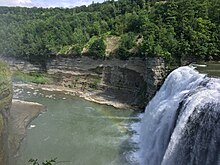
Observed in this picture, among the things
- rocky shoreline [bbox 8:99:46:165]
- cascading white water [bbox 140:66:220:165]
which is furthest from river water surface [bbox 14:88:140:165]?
cascading white water [bbox 140:66:220:165]

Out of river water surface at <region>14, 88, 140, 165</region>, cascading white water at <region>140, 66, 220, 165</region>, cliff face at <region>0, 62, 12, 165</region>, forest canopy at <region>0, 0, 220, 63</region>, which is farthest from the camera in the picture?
forest canopy at <region>0, 0, 220, 63</region>

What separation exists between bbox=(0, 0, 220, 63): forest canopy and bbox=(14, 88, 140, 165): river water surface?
7295 millimetres

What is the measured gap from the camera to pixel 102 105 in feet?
131

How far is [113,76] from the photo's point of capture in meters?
43.8

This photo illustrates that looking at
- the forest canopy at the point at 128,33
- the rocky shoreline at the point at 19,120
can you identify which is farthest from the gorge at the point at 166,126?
the forest canopy at the point at 128,33

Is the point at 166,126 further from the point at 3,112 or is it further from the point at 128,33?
the point at 128,33

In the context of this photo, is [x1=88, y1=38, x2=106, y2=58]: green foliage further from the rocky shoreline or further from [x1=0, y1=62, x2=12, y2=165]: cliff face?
[x1=0, y1=62, x2=12, y2=165]: cliff face

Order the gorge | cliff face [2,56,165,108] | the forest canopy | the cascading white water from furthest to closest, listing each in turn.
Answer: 1. cliff face [2,56,165,108]
2. the forest canopy
3. the gorge
4. the cascading white water

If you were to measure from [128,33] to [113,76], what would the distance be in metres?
5.69

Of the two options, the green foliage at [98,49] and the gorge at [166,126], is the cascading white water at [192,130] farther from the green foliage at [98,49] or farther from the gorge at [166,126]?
the green foliage at [98,49]

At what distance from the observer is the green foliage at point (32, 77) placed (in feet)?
168

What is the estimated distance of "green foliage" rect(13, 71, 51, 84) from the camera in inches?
2016

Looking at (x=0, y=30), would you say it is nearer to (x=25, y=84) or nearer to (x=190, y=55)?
(x=25, y=84)

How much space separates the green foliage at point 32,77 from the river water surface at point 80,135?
815cm
